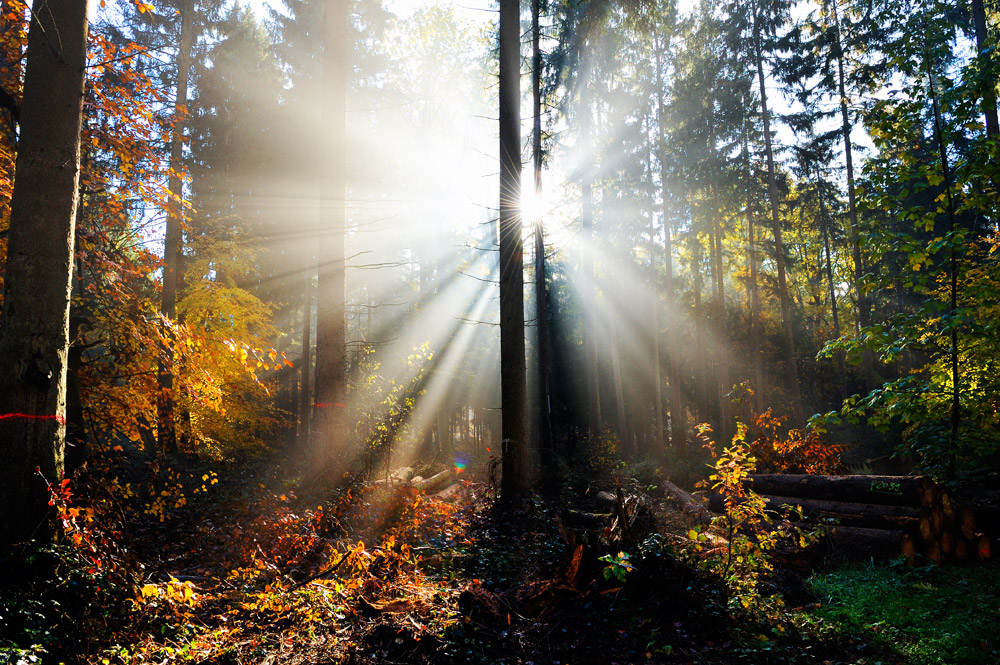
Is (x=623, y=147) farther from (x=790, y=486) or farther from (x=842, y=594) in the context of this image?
(x=842, y=594)

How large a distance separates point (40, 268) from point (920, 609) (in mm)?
8774

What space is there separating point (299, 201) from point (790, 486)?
1777cm

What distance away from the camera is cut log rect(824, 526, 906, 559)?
21.2 ft

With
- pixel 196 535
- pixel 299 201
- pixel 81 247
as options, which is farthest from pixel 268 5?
pixel 196 535

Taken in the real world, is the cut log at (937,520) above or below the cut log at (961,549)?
above

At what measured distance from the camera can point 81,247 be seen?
5.81m

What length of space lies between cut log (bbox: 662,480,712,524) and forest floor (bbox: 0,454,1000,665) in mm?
2330

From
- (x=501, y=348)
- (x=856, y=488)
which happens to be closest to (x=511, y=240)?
(x=501, y=348)

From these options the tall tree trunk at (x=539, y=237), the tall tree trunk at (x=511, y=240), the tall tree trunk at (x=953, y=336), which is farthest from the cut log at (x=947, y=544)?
the tall tree trunk at (x=539, y=237)

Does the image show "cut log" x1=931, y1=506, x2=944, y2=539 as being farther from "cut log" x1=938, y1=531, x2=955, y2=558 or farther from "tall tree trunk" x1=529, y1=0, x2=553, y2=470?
"tall tree trunk" x1=529, y1=0, x2=553, y2=470

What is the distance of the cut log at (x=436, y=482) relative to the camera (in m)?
13.4

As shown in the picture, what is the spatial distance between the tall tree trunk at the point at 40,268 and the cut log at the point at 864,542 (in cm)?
930

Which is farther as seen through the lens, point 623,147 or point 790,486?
point 623,147

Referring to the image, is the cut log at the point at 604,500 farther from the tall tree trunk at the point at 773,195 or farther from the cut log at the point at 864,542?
the tall tree trunk at the point at 773,195
